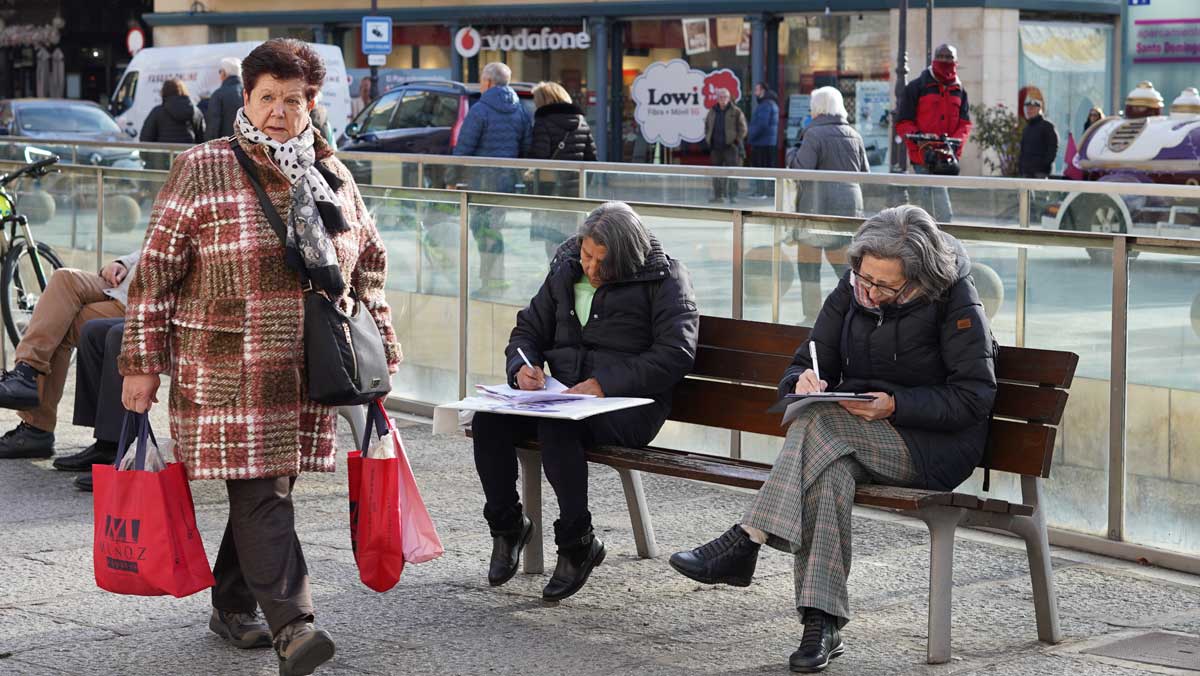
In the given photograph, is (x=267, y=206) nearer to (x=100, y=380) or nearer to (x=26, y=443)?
(x=100, y=380)

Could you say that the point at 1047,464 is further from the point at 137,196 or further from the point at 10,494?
the point at 137,196

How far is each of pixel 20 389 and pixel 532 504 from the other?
9.34 ft

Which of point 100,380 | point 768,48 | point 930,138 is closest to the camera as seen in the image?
point 100,380

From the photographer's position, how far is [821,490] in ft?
16.4

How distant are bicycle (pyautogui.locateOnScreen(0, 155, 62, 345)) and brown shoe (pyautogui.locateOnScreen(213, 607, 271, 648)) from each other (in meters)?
5.07

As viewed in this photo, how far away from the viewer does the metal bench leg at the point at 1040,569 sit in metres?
5.10

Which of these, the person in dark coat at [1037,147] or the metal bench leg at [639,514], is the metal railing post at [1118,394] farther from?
the person in dark coat at [1037,147]

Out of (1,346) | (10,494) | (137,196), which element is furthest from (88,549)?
(137,196)

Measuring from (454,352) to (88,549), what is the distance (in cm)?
324

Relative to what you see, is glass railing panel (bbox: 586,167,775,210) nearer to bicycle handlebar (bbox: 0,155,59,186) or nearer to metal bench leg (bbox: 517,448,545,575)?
metal bench leg (bbox: 517,448,545,575)

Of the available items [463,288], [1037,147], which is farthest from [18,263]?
[1037,147]

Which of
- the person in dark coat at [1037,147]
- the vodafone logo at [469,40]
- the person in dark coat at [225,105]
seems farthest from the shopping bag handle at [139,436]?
the vodafone logo at [469,40]

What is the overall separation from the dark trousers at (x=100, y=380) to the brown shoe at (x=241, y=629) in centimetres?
214

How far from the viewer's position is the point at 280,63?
15.6 feet
